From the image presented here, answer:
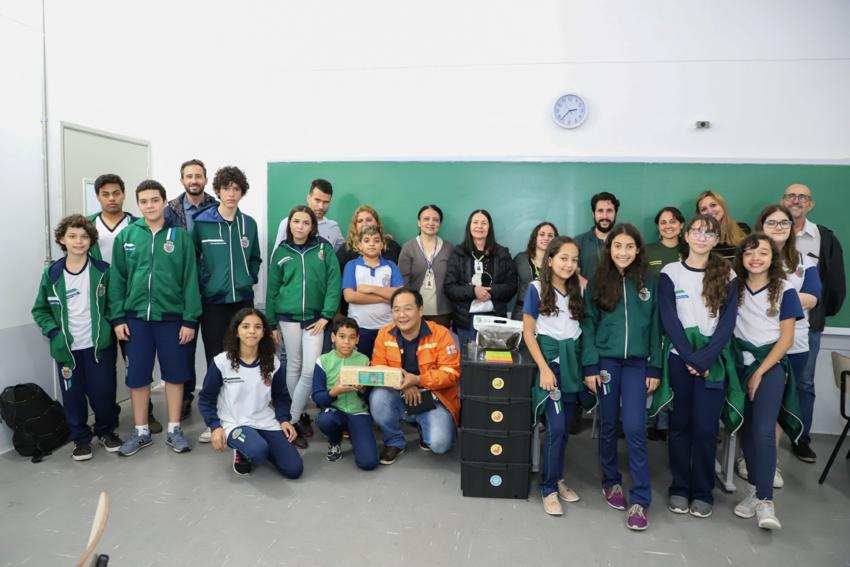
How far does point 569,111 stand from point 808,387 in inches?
93.7

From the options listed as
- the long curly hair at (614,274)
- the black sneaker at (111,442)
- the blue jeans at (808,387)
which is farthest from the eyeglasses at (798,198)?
the black sneaker at (111,442)

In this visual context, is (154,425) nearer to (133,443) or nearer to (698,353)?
(133,443)

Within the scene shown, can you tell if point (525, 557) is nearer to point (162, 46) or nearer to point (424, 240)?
point (424, 240)

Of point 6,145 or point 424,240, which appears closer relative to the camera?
point 6,145

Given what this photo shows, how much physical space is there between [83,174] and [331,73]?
189cm

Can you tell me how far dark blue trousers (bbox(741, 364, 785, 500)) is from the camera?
2.68 meters

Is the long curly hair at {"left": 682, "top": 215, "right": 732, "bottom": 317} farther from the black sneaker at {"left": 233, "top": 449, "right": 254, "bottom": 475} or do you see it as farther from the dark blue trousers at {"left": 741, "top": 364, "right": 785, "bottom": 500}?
the black sneaker at {"left": 233, "top": 449, "right": 254, "bottom": 475}

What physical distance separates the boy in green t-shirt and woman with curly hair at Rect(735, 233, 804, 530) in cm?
195

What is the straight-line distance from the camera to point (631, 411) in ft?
8.94

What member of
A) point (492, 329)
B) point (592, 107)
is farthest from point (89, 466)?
point (592, 107)

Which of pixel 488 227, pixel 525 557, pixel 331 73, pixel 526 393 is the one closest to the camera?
pixel 525 557

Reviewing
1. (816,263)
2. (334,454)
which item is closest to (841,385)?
(816,263)

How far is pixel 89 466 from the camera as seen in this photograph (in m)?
3.24

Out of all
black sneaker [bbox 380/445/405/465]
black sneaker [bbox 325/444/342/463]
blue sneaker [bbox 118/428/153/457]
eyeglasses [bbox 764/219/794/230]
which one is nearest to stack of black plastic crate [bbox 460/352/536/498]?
black sneaker [bbox 380/445/405/465]
